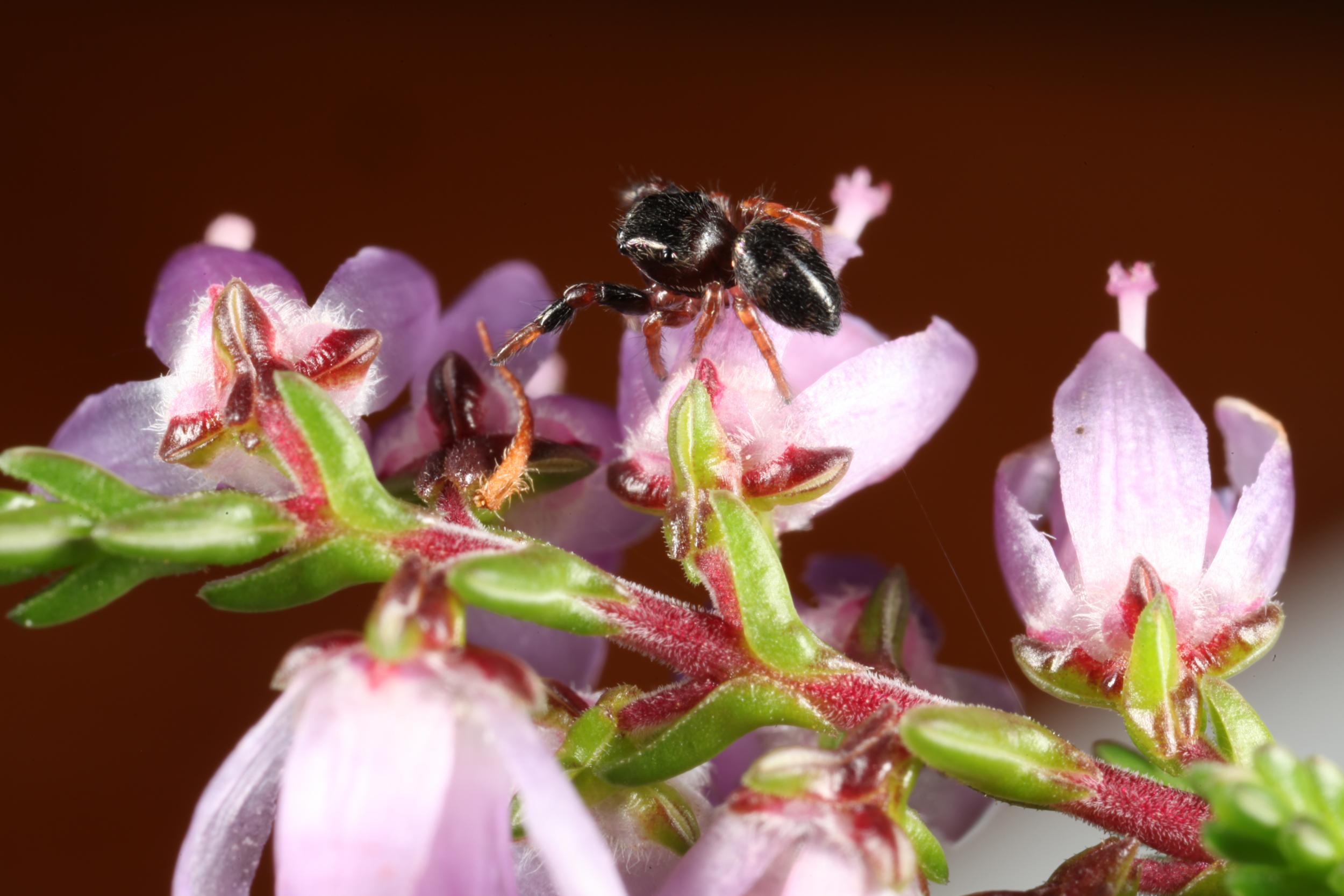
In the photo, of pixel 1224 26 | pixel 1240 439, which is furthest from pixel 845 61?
pixel 1240 439

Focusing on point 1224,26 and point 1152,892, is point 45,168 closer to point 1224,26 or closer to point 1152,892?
point 1224,26

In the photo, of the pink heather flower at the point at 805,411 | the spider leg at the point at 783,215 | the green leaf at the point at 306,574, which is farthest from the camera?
the spider leg at the point at 783,215

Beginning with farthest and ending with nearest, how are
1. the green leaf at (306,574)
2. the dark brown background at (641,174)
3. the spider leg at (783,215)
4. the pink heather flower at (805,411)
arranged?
the dark brown background at (641,174)
the spider leg at (783,215)
the pink heather flower at (805,411)
the green leaf at (306,574)

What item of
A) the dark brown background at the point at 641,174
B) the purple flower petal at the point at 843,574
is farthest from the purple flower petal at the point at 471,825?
the dark brown background at the point at 641,174

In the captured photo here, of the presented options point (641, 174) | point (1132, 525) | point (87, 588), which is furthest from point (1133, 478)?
point (641, 174)

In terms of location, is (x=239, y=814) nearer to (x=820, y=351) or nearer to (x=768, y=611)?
(x=768, y=611)

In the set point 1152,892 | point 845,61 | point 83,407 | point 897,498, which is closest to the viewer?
point 1152,892

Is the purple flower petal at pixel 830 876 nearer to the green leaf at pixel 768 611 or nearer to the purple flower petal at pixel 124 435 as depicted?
the green leaf at pixel 768 611

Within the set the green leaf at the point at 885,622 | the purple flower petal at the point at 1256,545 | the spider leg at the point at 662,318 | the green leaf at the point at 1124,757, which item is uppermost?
the spider leg at the point at 662,318
